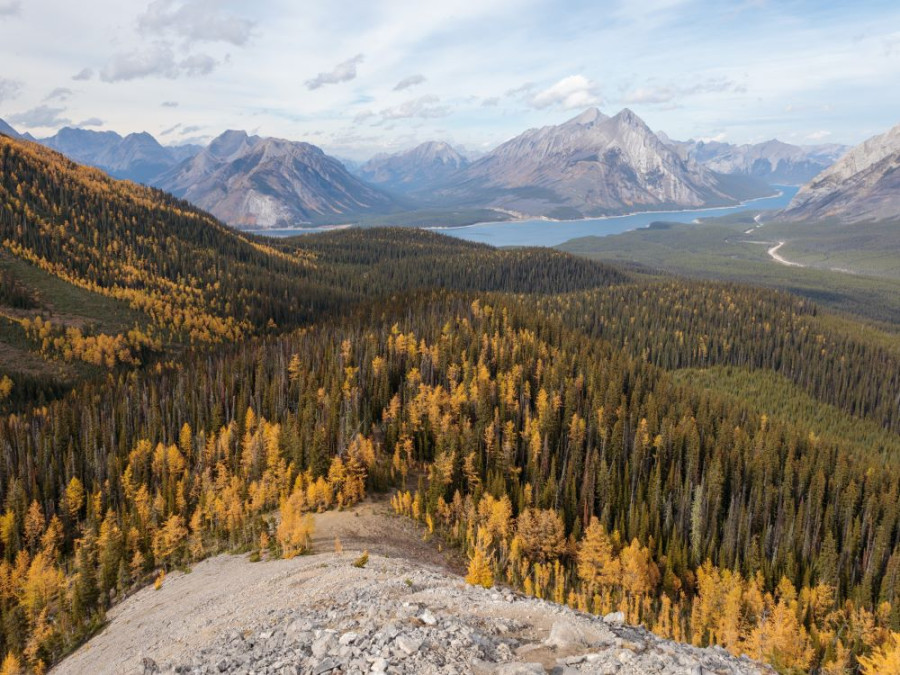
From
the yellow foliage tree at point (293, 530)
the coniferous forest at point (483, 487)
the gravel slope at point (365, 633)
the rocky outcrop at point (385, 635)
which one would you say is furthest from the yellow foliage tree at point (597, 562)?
the yellow foliage tree at point (293, 530)

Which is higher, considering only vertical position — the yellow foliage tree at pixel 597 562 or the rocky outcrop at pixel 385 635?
the rocky outcrop at pixel 385 635

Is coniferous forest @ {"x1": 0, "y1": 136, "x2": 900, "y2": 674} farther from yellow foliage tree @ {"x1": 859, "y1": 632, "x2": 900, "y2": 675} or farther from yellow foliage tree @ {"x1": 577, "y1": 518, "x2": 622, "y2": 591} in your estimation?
yellow foliage tree @ {"x1": 859, "y1": 632, "x2": 900, "y2": 675}

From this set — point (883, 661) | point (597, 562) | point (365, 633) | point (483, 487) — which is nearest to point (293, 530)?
point (365, 633)

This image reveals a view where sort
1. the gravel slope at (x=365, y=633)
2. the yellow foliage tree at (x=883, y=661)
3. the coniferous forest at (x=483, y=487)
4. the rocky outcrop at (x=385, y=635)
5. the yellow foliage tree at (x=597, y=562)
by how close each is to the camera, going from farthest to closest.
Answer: the yellow foliage tree at (x=597, y=562), the coniferous forest at (x=483, y=487), the yellow foliage tree at (x=883, y=661), the gravel slope at (x=365, y=633), the rocky outcrop at (x=385, y=635)

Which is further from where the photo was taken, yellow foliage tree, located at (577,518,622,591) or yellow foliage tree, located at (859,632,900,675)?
yellow foliage tree, located at (577,518,622,591)

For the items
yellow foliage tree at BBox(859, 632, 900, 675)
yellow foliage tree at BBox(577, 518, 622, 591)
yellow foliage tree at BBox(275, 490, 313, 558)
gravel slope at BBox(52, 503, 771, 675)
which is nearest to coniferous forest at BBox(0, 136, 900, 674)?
yellow foliage tree at BBox(577, 518, 622, 591)

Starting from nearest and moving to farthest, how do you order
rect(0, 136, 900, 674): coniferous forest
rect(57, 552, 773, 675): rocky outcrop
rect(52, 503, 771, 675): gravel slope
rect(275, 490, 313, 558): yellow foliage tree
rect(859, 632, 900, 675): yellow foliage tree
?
1. rect(57, 552, 773, 675): rocky outcrop
2. rect(52, 503, 771, 675): gravel slope
3. rect(859, 632, 900, 675): yellow foliage tree
4. rect(275, 490, 313, 558): yellow foliage tree
5. rect(0, 136, 900, 674): coniferous forest

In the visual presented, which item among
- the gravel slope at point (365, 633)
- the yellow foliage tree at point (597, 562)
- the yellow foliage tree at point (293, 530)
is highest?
the gravel slope at point (365, 633)

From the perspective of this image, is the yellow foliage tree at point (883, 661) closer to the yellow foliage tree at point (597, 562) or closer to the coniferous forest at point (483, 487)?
the coniferous forest at point (483, 487)

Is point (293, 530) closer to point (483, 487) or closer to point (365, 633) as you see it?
point (365, 633)

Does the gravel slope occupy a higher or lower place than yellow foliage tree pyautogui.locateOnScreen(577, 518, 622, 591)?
higher

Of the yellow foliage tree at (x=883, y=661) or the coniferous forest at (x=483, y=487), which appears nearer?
the yellow foliage tree at (x=883, y=661)

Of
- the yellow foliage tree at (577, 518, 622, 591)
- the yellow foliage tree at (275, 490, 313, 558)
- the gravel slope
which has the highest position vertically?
the gravel slope
